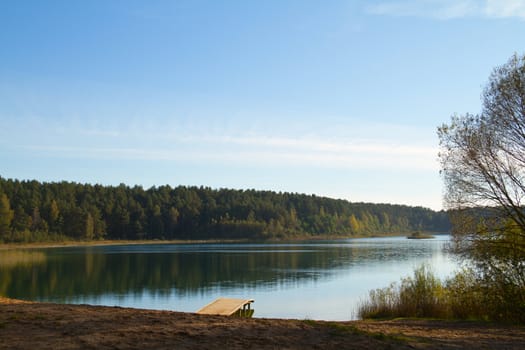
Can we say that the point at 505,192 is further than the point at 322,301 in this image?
No

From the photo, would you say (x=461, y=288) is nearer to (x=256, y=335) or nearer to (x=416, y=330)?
(x=416, y=330)

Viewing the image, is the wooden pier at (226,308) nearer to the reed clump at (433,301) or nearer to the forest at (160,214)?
the reed clump at (433,301)

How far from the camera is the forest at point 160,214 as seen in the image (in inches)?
4461

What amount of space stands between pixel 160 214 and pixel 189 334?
13614 centimetres

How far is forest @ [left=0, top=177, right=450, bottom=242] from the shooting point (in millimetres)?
113312

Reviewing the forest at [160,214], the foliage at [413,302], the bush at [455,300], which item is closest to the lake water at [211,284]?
the foliage at [413,302]

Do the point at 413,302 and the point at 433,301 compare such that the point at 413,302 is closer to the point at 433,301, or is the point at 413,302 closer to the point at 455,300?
the point at 433,301

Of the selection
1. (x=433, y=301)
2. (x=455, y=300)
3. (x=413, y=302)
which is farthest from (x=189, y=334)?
(x=433, y=301)

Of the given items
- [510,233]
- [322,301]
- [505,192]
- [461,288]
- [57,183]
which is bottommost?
[322,301]

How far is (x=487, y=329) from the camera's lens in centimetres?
1497

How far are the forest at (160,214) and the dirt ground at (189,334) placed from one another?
93979 mm

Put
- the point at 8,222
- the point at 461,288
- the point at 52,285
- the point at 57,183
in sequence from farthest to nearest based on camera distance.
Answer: the point at 57,183, the point at 8,222, the point at 52,285, the point at 461,288

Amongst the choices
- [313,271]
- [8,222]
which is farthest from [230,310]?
[8,222]

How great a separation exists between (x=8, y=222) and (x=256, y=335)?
97.7m
